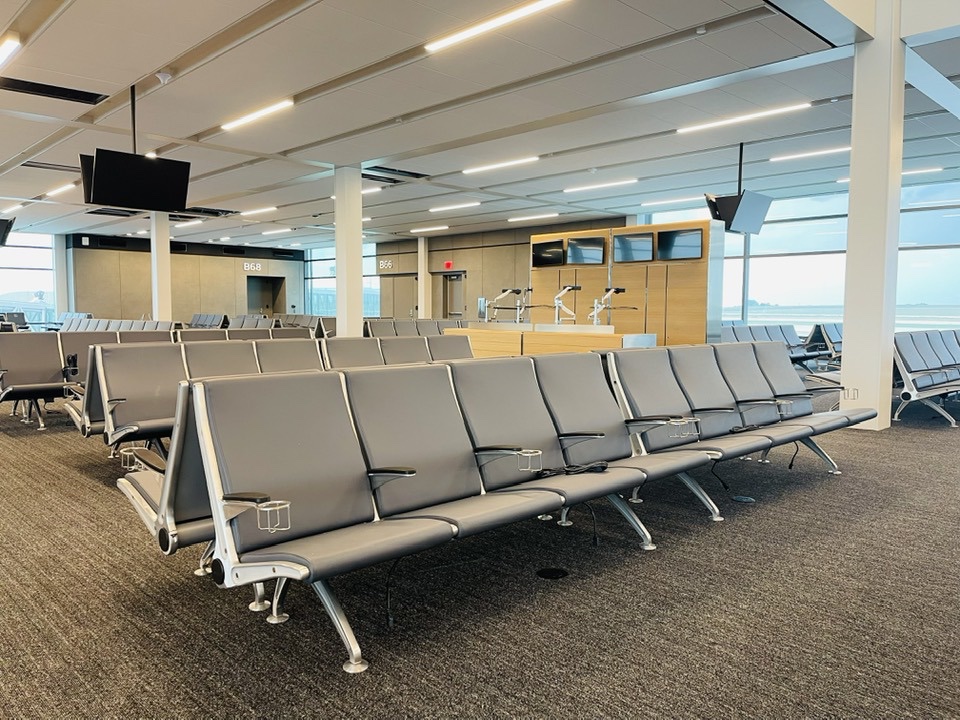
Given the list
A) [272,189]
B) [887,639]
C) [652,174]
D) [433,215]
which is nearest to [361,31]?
[887,639]

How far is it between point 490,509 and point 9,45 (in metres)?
5.92

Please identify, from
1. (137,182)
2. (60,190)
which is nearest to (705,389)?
(137,182)

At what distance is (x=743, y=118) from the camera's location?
7824mm

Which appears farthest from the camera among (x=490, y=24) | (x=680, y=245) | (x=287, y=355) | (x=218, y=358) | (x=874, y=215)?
(x=680, y=245)

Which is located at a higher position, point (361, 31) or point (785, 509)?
point (361, 31)

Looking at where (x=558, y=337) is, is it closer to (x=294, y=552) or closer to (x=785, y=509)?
(x=785, y=509)

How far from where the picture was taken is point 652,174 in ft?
35.9

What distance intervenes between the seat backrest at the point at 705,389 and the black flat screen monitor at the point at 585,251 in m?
6.21

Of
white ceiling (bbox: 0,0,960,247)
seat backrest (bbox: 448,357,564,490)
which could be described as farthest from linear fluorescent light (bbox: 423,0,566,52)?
seat backrest (bbox: 448,357,564,490)

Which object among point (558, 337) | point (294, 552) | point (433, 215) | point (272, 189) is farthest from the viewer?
point (433, 215)

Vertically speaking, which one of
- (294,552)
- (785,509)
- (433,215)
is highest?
(433,215)

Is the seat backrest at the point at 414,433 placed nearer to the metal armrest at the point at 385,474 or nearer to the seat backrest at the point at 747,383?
the metal armrest at the point at 385,474

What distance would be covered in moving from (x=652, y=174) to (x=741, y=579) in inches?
364

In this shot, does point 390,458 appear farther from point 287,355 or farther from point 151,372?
point 287,355
